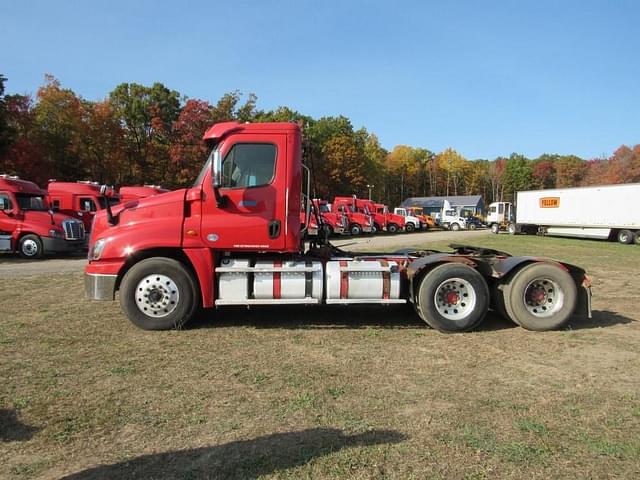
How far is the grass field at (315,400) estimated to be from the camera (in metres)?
3.19

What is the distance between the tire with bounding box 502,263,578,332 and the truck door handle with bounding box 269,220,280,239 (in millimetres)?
3391

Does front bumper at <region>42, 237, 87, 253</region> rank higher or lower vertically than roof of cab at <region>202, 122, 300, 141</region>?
lower

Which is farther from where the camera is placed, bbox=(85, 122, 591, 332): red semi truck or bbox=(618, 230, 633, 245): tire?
bbox=(618, 230, 633, 245): tire

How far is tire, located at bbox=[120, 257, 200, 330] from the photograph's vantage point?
257 inches

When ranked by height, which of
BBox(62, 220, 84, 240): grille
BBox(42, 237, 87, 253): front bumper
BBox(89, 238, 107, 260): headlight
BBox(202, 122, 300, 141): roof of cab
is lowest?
BBox(42, 237, 87, 253): front bumper

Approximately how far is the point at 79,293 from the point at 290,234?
5.10 meters

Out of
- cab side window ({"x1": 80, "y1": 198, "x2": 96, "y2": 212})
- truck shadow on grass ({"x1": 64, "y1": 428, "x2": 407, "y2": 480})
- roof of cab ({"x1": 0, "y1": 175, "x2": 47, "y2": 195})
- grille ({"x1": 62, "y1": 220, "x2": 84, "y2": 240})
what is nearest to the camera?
truck shadow on grass ({"x1": 64, "y1": 428, "x2": 407, "y2": 480})

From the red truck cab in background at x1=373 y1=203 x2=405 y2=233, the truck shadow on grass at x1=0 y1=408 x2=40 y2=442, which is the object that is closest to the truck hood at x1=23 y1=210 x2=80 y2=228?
the truck shadow on grass at x1=0 y1=408 x2=40 y2=442

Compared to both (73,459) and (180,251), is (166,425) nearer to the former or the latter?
(73,459)

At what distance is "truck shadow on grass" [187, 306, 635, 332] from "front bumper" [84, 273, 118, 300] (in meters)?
1.20

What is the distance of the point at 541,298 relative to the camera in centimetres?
678

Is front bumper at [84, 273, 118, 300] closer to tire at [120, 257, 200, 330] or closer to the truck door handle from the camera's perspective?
tire at [120, 257, 200, 330]

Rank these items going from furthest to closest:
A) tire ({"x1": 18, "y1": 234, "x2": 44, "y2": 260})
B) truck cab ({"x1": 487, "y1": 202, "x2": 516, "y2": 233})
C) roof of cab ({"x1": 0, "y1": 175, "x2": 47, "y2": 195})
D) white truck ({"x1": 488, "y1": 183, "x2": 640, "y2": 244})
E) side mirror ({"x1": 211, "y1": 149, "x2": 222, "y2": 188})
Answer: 1. truck cab ({"x1": 487, "y1": 202, "x2": 516, "y2": 233})
2. white truck ({"x1": 488, "y1": 183, "x2": 640, "y2": 244})
3. roof of cab ({"x1": 0, "y1": 175, "x2": 47, "y2": 195})
4. tire ({"x1": 18, "y1": 234, "x2": 44, "y2": 260})
5. side mirror ({"x1": 211, "y1": 149, "x2": 222, "y2": 188})

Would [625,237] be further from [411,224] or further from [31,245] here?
[31,245]
